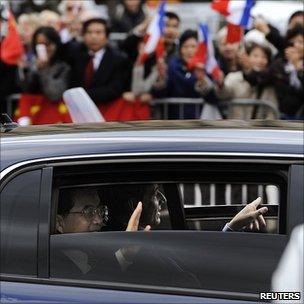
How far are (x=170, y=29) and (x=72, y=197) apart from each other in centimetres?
658

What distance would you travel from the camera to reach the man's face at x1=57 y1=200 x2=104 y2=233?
10.9ft

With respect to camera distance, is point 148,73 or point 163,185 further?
point 148,73

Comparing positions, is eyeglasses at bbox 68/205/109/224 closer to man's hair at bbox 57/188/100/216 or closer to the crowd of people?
man's hair at bbox 57/188/100/216

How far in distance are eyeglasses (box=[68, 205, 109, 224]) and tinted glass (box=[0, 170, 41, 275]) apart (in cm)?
18

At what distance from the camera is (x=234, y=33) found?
915cm

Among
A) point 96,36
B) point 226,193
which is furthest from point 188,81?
point 226,193

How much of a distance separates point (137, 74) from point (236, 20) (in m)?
1.13

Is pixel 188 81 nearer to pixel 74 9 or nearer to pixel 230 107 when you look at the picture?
pixel 230 107

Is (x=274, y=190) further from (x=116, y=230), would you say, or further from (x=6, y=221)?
(x=6, y=221)

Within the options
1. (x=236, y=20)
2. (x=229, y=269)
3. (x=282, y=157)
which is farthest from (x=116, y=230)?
(x=236, y=20)

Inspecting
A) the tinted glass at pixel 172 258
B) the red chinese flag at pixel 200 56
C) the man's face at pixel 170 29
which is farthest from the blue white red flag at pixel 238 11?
the tinted glass at pixel 172 258

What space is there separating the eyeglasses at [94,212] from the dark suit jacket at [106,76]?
18.7 ft

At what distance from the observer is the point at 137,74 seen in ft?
30.3

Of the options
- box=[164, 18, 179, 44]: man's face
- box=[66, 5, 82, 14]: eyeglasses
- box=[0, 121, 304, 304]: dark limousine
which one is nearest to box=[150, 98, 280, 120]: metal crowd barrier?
box=[164, 18, 179, 44]: man's face
